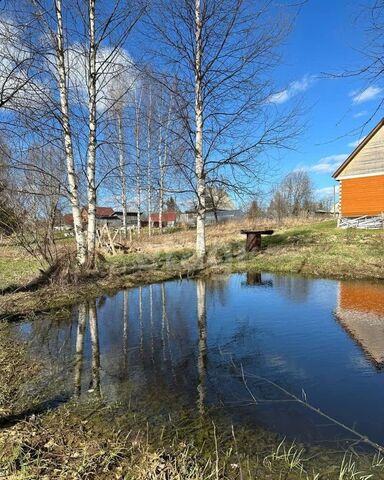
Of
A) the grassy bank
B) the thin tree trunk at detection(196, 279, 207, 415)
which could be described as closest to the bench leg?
the grassy bank

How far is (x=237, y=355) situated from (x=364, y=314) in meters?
3.23

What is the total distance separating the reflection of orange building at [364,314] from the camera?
574 centimetres

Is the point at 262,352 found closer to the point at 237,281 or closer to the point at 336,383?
the point at 336,383

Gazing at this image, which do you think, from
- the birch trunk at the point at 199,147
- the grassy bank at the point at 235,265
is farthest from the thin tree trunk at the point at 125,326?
the birch trunk at the point at 199,147

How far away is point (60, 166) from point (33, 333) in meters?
6.15

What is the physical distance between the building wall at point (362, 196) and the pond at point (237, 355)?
1761 centimetres

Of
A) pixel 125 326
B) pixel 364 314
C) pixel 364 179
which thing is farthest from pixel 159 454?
pixel 364 179

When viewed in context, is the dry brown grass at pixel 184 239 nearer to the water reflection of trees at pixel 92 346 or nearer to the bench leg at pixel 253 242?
the bench leg at pixel 253 242

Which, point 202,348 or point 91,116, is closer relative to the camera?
point 202,348

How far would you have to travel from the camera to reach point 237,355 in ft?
17.8

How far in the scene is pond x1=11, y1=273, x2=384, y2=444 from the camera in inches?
154

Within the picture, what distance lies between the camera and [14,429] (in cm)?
346

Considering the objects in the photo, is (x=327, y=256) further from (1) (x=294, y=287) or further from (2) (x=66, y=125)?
(2) (x=66, y=125)

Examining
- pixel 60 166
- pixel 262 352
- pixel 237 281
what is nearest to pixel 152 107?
pixel 60 166
